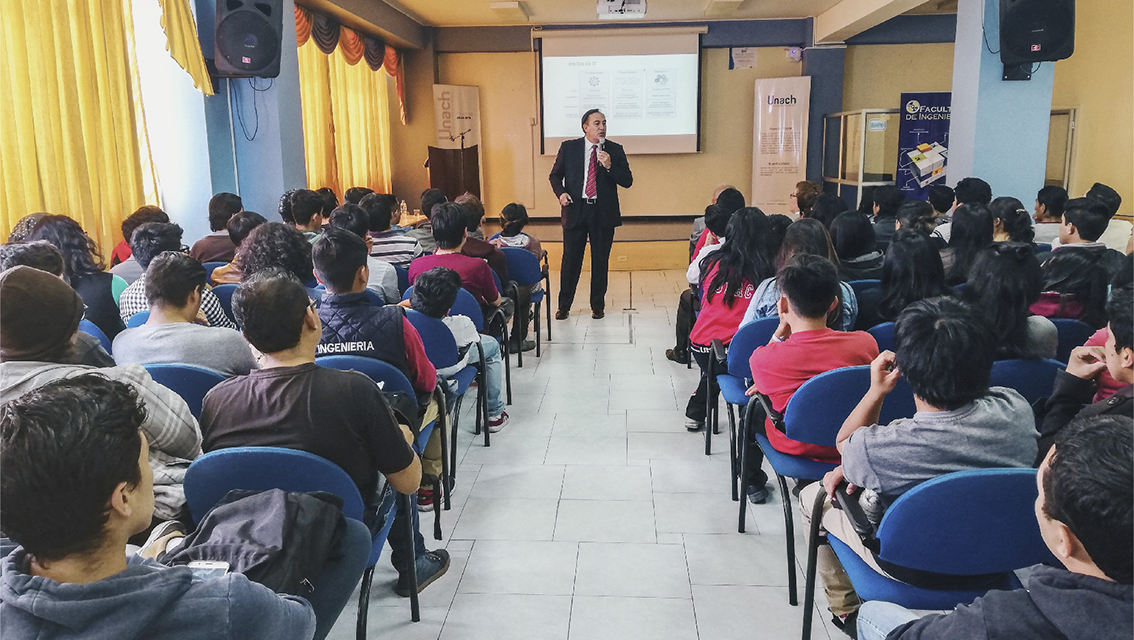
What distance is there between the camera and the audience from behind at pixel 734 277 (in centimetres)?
332

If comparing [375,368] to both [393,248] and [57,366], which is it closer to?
[57,366]

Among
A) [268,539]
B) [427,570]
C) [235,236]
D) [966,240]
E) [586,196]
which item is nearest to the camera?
[268,539]

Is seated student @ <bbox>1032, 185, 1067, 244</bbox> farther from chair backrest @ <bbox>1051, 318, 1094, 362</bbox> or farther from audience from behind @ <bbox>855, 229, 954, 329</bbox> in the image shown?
audience from behind @ <bbox>855, 229, 954, 329</bbox>

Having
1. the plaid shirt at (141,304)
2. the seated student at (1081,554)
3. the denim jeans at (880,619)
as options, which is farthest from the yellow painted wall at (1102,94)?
the plaid shirt at (141,304)

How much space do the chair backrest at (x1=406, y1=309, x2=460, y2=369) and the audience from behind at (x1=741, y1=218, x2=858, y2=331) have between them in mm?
1165

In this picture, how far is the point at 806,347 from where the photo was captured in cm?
231

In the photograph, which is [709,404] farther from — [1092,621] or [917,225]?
[1092,621]

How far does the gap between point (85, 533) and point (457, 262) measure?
3.02 metres

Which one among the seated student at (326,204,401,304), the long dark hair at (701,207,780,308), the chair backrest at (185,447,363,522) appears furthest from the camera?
the seated student at (326,204,401,304)

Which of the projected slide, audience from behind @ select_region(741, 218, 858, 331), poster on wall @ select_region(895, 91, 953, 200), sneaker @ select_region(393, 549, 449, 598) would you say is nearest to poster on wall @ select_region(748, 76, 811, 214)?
the projected slide

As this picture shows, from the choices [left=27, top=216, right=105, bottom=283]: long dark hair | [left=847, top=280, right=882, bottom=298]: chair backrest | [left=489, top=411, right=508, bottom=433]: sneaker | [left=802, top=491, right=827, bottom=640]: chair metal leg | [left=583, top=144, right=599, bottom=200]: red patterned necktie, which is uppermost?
[left=583, top=144, right=599, bottom=200]: red patterned necktie

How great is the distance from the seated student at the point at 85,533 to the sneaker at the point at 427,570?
4.57 ft

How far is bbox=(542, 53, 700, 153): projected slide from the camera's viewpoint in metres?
8.73

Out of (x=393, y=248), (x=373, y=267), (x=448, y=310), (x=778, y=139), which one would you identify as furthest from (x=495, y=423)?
(x=778, y=139)
